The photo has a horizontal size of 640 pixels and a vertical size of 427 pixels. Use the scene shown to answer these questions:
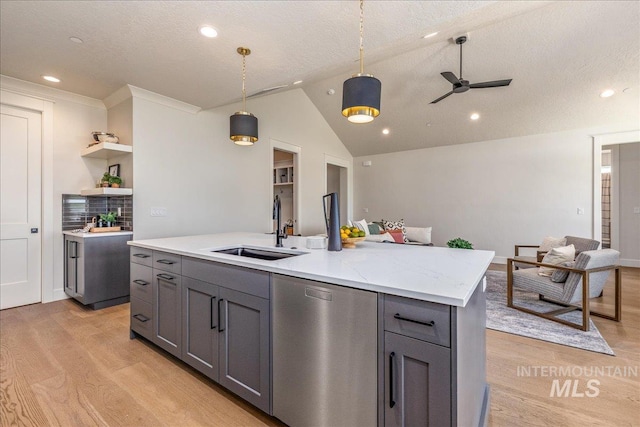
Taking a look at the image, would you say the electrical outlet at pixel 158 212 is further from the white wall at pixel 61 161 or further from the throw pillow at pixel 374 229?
the throw pillow at pixel 374 229

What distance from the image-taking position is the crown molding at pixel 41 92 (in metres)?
3.22

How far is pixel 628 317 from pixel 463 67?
12.1ft

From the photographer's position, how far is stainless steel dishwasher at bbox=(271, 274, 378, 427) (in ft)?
3.78

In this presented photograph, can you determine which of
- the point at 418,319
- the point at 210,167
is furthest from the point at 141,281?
the point at 210,167

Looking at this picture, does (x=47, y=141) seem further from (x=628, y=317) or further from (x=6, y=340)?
(x=628, y=317)

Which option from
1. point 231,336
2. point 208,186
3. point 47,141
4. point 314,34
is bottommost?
point 231,336

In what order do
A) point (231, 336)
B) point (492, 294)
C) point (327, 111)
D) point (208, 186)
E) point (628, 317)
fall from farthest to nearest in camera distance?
point (327, 111) < point (208, 186) < point (492, 294) < point (628, 317) < point (231, 336)

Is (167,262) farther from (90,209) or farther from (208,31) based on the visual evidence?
(90,209)

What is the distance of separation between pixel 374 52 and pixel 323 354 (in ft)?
8.67

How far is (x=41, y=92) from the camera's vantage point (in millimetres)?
3414

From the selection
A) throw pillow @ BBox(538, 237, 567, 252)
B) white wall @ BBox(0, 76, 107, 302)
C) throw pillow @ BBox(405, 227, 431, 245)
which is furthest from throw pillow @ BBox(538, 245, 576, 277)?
white wall @ BBox(0, 76, 107, 302)

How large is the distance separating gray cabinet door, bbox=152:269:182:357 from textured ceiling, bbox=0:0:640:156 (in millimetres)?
1941

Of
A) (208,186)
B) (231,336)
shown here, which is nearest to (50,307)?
(208,186)

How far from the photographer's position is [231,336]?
1.67 metres
